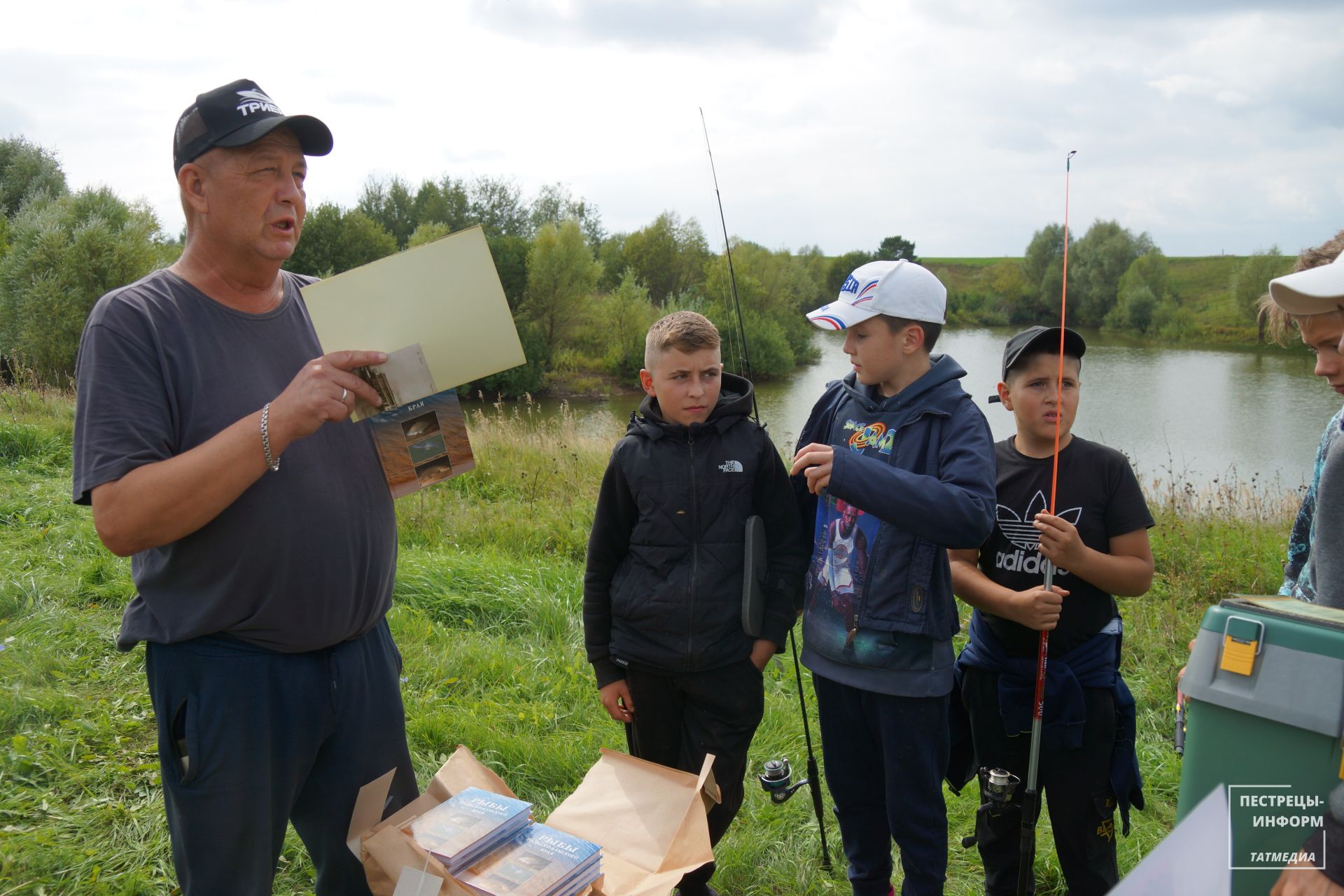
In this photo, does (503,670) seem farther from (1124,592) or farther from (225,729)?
(1124,592)

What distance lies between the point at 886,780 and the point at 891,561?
56 cm

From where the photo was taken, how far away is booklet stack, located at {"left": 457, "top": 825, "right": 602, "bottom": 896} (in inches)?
57.1

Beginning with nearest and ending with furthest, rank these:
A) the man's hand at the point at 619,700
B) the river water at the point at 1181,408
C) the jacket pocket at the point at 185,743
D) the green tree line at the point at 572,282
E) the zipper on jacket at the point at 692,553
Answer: the jacket pocket at the point at 185,743 → the zipper on jacket at the point at 692,553 → the man's hand at the point at 619,700 → the river water at the point at 1181,408 → the green tree line at the point at 572,282

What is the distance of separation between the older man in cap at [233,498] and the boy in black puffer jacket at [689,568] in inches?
29.4

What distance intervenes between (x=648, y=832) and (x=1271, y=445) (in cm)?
1386

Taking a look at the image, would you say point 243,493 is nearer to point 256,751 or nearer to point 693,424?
point 256,751

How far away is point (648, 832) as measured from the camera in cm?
170

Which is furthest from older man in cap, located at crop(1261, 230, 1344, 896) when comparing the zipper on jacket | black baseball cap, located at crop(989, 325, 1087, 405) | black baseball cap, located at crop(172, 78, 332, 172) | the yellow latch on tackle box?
black baseball cap, located at crop(172, 78, 332, 172)

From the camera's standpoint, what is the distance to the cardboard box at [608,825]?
5.02 ft

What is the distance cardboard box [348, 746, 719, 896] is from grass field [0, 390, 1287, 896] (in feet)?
2.99

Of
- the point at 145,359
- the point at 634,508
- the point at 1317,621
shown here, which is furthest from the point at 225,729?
the point at 1317,621

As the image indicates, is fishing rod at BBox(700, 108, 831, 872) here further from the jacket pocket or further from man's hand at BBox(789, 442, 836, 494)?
the jacket pocket

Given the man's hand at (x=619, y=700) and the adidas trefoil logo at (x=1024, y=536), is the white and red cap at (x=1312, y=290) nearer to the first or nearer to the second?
the adidas trefoil logo at (x=1024, y=536)

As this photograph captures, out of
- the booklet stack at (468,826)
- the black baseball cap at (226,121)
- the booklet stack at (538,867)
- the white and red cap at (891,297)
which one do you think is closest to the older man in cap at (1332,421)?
the white and red cap at (891,297)
